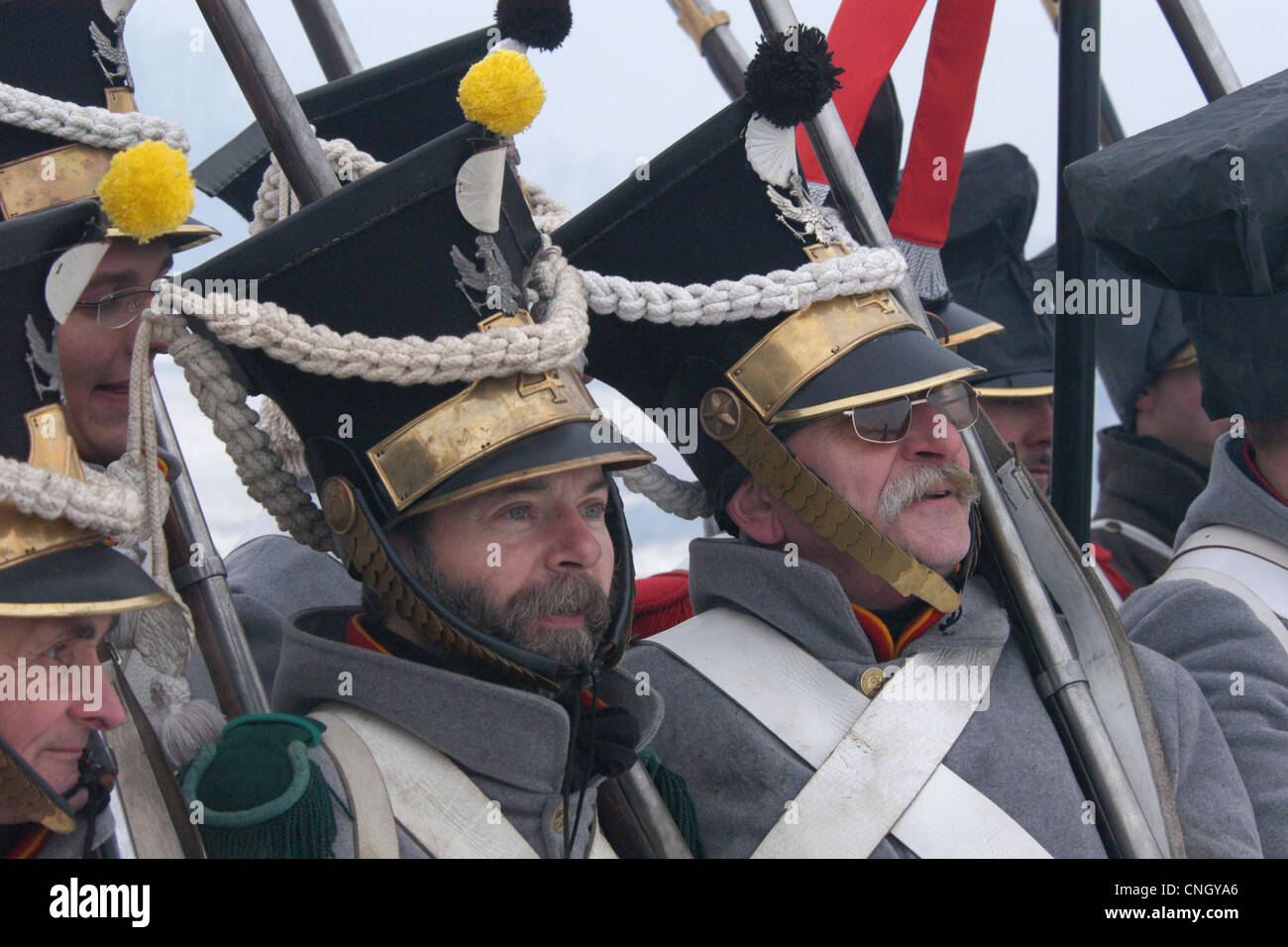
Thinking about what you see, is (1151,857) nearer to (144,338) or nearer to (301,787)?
(301,787)

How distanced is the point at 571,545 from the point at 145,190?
3.16ft

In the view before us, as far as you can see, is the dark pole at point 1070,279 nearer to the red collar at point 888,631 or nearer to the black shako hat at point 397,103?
the red collar at point 888,631

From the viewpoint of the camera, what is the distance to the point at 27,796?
2.25 m

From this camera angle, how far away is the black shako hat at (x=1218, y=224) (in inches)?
126

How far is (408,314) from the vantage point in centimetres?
282

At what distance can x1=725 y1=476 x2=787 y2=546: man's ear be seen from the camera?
355 centimetres

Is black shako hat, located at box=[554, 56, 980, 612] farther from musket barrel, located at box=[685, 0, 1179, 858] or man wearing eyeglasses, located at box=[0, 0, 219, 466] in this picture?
man wearing eyeglasses, located at box=[0, 0, 219, 466]

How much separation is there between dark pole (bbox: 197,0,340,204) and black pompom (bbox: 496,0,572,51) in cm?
63

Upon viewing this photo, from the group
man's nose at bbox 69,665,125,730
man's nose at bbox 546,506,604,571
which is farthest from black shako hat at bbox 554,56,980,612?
man's nose at bbox 69,665,125,730

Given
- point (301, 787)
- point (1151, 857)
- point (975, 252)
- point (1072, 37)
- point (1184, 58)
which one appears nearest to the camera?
point (301, 787)

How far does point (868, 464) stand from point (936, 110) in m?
1.37

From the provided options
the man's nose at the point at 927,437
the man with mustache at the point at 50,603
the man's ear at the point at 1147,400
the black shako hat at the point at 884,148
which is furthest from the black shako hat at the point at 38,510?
the man's ear at the point at 1147,400

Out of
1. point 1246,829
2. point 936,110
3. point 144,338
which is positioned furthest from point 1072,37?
point 144,338

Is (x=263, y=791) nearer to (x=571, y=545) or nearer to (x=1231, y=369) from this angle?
(x=571, y=545)
